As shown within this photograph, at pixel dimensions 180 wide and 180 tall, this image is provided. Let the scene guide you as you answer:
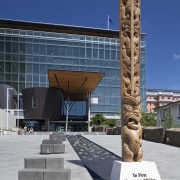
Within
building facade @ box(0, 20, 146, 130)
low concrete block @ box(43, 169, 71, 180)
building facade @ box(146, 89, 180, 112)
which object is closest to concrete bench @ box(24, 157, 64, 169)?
low concrete block @ box(43, 169, 71, 180)

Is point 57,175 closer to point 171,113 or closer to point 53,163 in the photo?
point 53,163

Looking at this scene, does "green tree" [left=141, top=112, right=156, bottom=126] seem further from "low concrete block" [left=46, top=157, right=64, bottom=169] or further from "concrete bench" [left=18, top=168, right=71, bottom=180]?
"concrete bench" [left=18, top=168, right=71, bottom=180]

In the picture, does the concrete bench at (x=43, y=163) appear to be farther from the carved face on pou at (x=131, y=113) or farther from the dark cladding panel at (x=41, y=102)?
the dark cladding panel at (x=41, y=102)

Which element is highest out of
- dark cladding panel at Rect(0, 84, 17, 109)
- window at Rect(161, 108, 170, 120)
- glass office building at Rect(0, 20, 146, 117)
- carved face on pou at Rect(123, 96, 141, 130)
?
glass office building at Rect(0, 20, 146, 117)

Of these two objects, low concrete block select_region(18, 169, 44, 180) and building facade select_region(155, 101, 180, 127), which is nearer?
low concrete block select_region(18, 169, 44, 180)

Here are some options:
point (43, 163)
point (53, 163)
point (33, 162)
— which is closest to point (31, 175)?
point (33, 162)

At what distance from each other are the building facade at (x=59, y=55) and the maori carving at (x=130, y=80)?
290ft

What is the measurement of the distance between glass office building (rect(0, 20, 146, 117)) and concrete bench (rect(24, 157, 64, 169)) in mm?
86822

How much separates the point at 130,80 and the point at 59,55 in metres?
91.5

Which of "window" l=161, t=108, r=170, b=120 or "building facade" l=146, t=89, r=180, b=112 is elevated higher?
"building facade" l=146, t=89, r=180, b=112

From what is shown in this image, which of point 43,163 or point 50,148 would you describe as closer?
point 43,163

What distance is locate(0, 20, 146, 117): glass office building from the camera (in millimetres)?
97250

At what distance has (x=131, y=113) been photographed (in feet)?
29.5

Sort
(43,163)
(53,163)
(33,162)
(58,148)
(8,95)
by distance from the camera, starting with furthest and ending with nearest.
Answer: (8,95)
(58,148)
(53,163)
(43,163)
(33,162)
